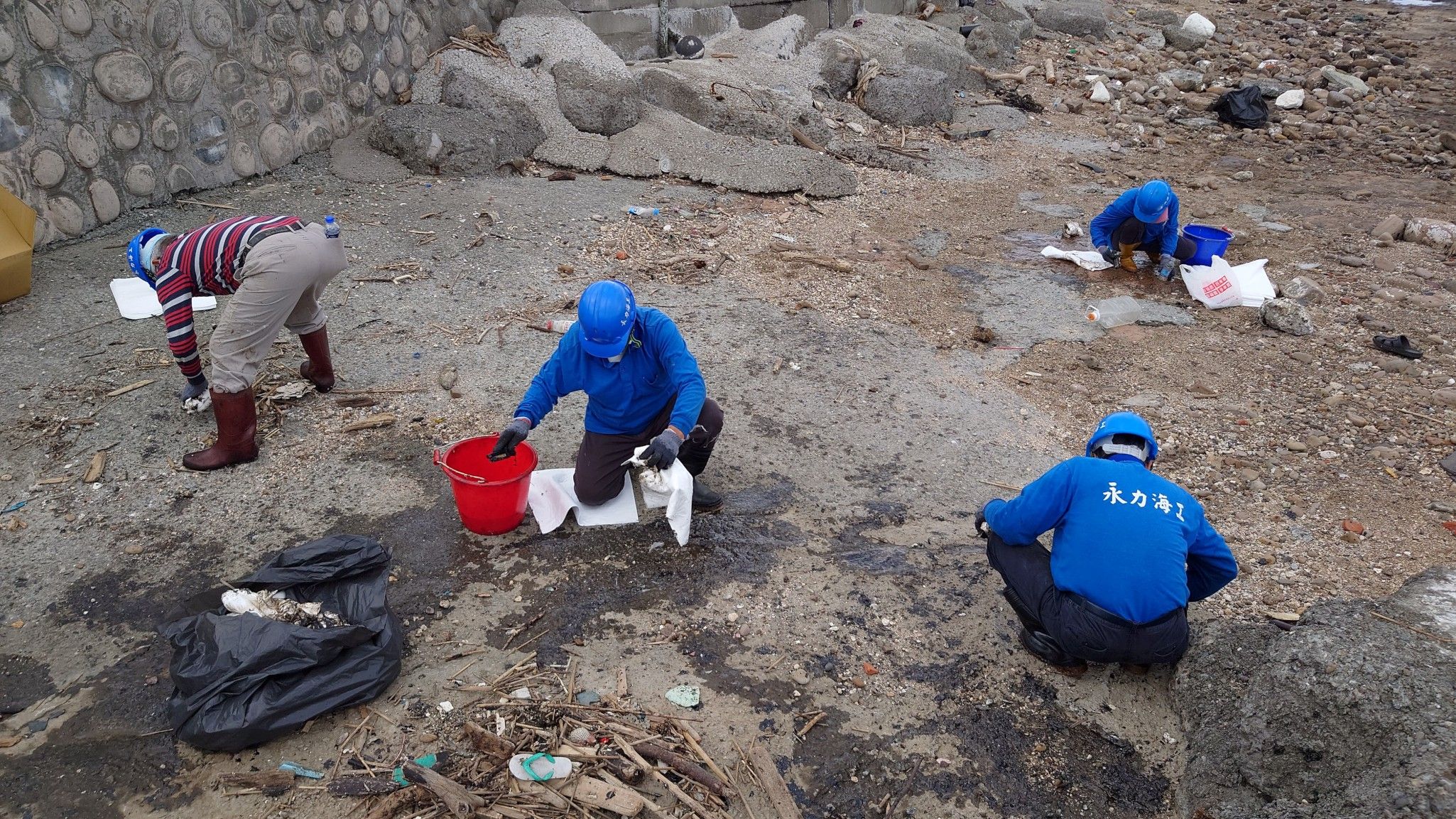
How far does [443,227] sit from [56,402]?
330 centimetres

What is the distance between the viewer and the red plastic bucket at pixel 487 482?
406 cm

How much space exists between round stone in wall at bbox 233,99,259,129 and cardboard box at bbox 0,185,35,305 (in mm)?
2087

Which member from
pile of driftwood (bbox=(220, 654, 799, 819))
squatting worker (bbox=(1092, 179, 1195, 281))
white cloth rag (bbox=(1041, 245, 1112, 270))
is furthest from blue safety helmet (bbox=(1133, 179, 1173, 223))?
pile of driftwood (bbox=(220, 654, 799, 819))

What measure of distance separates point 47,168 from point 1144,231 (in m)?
8.62

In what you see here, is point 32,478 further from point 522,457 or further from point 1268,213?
point 1268,213

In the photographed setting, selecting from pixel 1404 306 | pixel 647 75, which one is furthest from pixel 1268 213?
pixel 647 75

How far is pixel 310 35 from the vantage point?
7.96m

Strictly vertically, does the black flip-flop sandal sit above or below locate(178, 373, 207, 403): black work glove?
below

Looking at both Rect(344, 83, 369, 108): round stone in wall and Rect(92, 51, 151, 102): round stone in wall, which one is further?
Rect(344, 83, 369, 108): round stone in wall

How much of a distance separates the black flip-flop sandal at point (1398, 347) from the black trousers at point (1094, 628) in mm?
4386

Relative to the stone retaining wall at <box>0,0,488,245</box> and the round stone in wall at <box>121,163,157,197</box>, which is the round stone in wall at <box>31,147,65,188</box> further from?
the round stone in wall at <box>121,163,157,197</box>

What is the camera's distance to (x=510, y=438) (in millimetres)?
3988

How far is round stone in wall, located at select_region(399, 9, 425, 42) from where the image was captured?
896 cm

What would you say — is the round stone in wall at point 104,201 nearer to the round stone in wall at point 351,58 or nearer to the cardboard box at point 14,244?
the cardboard box at point 14,244
